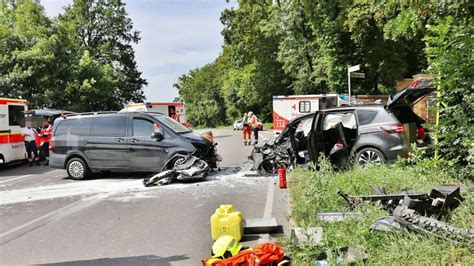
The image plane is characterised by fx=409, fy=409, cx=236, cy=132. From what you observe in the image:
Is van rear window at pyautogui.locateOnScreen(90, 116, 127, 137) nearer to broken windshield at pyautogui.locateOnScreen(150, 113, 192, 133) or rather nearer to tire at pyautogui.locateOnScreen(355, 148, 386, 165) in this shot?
broken windshield at pyautogui.locateOnScreen(150, 113, 192, 133)

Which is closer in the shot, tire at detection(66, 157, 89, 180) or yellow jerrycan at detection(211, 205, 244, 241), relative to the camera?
yellow jerrycan at detection(211, 205, 244, 241)

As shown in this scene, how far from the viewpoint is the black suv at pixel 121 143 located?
34.7 ft

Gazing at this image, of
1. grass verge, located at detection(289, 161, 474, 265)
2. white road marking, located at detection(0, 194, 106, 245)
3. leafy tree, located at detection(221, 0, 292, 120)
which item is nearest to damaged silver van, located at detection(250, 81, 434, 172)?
grass verge, located at detection(289, 161, 474, 265)

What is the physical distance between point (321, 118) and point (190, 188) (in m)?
3.36

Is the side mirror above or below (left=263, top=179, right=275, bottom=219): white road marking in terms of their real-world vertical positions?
above

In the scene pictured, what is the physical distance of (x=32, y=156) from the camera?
53.2ft

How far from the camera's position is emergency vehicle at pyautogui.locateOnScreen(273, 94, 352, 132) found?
23984 millimetres

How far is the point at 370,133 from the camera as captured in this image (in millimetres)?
8820

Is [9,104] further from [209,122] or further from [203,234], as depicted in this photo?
[209,122]

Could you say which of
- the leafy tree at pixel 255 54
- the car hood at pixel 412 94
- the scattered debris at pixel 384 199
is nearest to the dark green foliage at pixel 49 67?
the leafy tree at pixel 255 54

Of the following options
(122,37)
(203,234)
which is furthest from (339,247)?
(122,37)

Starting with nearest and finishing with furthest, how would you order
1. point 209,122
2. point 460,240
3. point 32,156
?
point 460,240 < point 32,156 < point 209,122

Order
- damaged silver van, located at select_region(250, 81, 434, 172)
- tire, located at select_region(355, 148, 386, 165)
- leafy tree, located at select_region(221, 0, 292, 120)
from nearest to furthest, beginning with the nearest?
1. damaged silver van, located at select_region(250, 81, 434, 172)
2. tire, located at select_region(355, 148, 386, 165)
3. leafy tree, located at select_region(221, 0, 292, 120)

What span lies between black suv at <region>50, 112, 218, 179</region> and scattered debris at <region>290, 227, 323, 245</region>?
5.98 m
